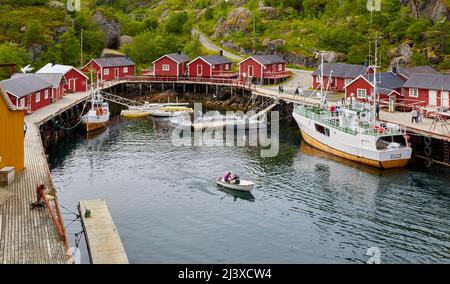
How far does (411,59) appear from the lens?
296ft

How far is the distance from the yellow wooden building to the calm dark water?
4708 millimetres

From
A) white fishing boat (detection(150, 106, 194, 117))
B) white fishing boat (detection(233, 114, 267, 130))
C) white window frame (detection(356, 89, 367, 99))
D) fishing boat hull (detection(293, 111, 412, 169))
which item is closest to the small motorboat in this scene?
fishing boat hull (detection(293, 111, 412, 169))

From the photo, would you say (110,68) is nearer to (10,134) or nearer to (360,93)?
(360,93)

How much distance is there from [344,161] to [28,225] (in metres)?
34.2

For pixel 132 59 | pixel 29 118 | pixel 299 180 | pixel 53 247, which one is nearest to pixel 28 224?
pixel 53 247

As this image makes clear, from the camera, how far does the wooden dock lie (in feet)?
95.6

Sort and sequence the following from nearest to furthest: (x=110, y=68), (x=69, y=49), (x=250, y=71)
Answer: (x=250, y=71), (x=110, y=68), (x=69, y=49)

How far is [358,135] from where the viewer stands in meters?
54.5

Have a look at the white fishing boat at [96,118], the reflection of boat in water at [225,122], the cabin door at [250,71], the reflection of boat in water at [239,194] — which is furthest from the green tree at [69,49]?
the reflection of boat in water at [239,194]

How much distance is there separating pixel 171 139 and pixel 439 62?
46673mm

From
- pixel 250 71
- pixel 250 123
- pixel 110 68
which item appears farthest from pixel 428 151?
pixel 110 68

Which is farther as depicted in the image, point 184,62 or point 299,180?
point 184,62

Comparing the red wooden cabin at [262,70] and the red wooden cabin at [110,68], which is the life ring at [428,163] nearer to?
the red wooden cabin at [262,70]

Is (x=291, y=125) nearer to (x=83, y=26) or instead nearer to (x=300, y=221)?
(x=300, y=221)
